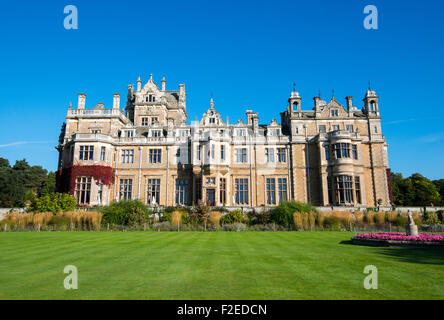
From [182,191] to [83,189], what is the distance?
39.7 ft

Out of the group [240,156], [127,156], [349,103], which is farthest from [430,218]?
[127,156]

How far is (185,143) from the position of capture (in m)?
38.6

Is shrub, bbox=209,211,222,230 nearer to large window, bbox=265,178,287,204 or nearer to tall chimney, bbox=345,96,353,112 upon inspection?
large window, bbox=265,178,287,204

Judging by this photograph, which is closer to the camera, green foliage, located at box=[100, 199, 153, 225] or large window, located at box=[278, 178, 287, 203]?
green foliage, located at box=[100, 199, 153, 225]

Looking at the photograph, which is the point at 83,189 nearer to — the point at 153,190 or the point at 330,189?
the point at 153,190

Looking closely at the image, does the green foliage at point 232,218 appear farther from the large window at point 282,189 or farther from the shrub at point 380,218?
the shrub at point 380,218

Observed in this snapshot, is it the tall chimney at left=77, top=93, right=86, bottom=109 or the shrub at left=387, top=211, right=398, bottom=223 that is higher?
the tall chimney at left=77, top=93, right=86, bottom=109

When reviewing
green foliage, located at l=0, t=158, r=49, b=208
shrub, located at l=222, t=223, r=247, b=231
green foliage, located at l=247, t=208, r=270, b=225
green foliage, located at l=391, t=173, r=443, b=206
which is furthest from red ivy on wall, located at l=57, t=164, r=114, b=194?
green foliage, located at l=391, t=173, r=443, b=206

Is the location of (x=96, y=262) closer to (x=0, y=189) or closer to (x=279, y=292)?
(x=279, y=292)

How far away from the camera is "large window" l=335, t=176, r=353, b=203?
33.8 m

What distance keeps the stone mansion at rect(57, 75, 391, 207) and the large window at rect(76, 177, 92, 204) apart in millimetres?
124

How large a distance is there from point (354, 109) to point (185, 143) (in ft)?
76.0

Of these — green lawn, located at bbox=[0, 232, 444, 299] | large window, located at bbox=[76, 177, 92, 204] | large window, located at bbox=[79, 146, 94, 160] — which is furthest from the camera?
large window, located at bbox=[79, 146, 94, 160]

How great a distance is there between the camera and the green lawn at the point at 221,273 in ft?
21.1
